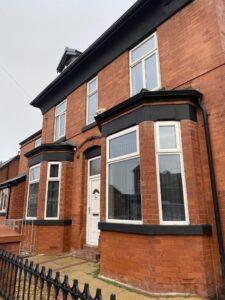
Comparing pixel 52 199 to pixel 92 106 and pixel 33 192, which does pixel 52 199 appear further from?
pixel 92 106

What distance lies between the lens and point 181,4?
18.9 ft

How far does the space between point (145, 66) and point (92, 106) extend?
8.59 feet

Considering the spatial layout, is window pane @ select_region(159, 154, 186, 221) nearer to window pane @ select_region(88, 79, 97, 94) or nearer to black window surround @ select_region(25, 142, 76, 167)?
black window surround @ select_region(25, 142, 76, 167)

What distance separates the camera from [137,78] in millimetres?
6703

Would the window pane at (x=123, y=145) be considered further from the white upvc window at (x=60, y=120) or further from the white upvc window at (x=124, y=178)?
the white upvc window at (x=60, y=120)

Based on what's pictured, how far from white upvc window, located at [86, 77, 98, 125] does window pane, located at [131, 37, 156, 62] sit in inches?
75.3

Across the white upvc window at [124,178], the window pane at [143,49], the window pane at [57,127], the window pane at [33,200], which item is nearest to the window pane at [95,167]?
the white upvc window at [124,178]

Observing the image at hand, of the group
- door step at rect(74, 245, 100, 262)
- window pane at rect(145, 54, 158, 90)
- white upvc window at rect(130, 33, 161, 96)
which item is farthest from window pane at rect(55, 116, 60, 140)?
window pane at rect(145, 54, 158, 90)

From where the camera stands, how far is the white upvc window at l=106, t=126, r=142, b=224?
4775 mm

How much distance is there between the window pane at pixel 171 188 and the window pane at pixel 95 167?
10.9 feet

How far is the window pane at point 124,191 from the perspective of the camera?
15.6ft

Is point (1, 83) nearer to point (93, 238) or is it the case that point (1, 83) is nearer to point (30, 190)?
point (30, 190)

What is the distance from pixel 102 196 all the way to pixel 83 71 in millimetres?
5424

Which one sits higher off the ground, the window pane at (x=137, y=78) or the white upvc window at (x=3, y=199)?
the window pane at (x=137, y=78)
